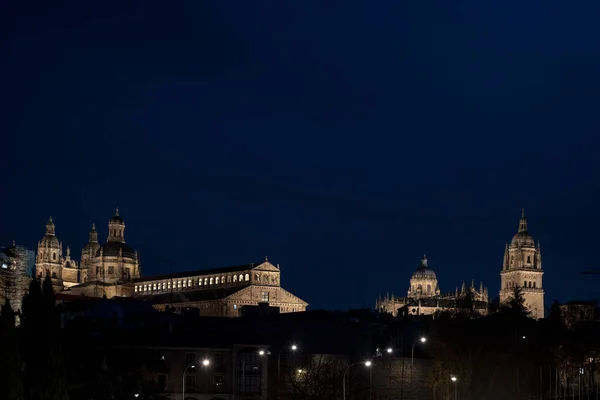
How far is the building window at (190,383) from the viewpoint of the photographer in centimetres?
9681

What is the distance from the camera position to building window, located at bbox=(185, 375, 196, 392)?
96812 mm

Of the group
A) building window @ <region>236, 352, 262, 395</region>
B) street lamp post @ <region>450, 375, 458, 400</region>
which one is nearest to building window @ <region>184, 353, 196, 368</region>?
building window @ <region>236, 352, 262, 395</region>

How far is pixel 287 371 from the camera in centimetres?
9944

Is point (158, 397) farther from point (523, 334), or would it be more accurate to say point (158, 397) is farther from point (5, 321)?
point (523, 334)

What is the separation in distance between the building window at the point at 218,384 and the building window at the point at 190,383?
1.65 meters

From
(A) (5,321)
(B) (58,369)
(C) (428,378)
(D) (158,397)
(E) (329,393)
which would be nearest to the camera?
(A) (5,321)

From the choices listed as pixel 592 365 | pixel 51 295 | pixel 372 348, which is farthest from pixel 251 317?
pixel 51 295

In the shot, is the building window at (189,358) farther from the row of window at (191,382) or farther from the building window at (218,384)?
the building window at (218,384)

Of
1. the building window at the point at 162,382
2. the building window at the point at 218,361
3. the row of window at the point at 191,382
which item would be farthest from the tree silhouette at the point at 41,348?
the building window at the point at 218,361

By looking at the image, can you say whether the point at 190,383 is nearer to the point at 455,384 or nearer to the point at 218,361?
the point at 218,361

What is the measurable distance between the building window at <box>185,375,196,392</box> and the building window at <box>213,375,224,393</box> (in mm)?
1645

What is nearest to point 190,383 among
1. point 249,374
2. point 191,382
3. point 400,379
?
point 191,382

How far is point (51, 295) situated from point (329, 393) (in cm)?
2888

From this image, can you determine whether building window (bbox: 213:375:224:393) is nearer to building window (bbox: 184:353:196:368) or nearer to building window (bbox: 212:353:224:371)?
building window (bbox: 212:353:224:371)
